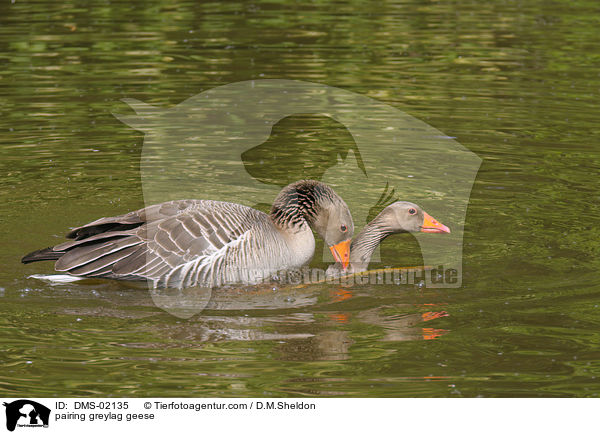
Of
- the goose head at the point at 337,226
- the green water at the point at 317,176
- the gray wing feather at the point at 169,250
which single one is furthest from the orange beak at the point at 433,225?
the gray wing feather at the point at 169,250

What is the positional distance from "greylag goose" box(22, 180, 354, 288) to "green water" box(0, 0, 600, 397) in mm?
313

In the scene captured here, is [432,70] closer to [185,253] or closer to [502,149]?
[502,149]

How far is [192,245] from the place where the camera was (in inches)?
385

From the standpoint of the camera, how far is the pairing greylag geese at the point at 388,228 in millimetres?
10461

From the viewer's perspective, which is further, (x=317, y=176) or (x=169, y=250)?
(x=317, y=176)

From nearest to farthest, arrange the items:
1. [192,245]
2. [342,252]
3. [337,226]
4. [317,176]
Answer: [192,245] → [337,226] → [342,252] → [317,176]

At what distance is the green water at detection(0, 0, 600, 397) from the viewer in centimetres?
788

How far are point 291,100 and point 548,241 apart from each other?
838 cm

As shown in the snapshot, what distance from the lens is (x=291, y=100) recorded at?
18.1m

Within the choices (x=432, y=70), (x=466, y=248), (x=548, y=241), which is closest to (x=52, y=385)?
(x=466, y=248)

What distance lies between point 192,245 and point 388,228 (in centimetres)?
236

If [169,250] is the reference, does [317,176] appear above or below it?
below

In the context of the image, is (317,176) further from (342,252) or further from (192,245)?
(192,245)

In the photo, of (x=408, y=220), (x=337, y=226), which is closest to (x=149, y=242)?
(x=337, y=226)
